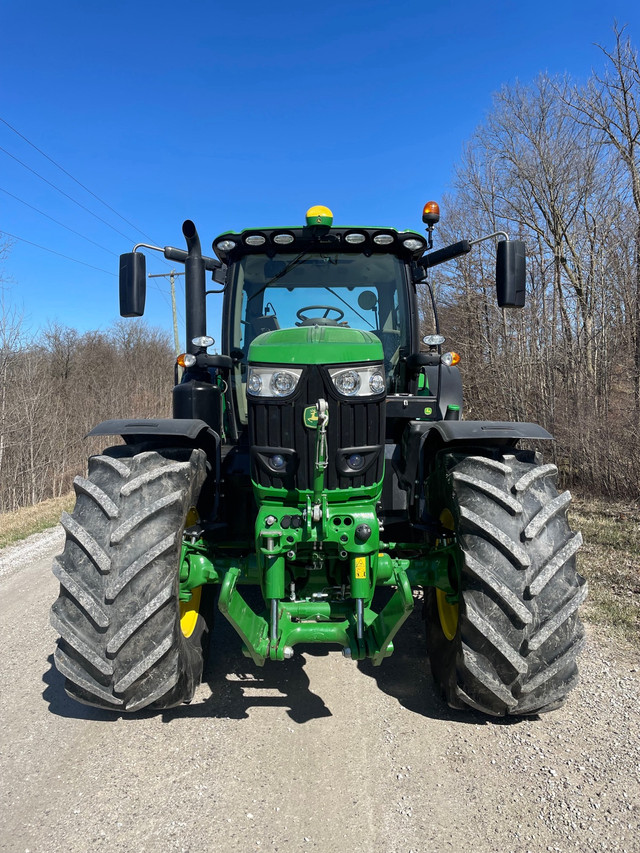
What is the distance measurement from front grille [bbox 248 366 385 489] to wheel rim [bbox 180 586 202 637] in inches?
37.2

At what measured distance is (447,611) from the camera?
10.9 feet

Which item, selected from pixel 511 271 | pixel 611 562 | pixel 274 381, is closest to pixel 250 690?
pixel 274 381

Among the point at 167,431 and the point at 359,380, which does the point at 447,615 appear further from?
the point at 167,431

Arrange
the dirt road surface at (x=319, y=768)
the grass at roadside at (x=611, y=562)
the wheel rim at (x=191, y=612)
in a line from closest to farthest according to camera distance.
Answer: the dirt road surface at (x=319, y=768) < the wheel rim at (x=191, y=612) < the grass at roadside at (x=611, y=562)

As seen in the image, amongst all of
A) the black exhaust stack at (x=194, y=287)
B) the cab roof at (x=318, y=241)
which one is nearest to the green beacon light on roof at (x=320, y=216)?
the cab roof at (x=318, y=241)

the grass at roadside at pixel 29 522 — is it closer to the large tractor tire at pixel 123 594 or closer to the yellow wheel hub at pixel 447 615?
the large tractor tire at pixel 123 594

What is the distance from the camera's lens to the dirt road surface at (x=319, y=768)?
2.20 m

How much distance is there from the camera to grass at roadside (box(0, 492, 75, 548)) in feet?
27.1

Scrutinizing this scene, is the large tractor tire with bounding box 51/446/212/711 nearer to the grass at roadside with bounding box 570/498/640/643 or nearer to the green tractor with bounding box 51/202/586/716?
the green tractor with bounding box 51/202/586/716

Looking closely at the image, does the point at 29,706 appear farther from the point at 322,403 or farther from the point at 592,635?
the point at 592,635

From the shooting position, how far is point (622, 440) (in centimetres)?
784

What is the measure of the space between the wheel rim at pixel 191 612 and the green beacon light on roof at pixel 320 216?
231cm

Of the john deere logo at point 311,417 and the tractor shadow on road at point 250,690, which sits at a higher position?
the john deere logo at point 311,417

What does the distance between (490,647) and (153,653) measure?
1504mm
